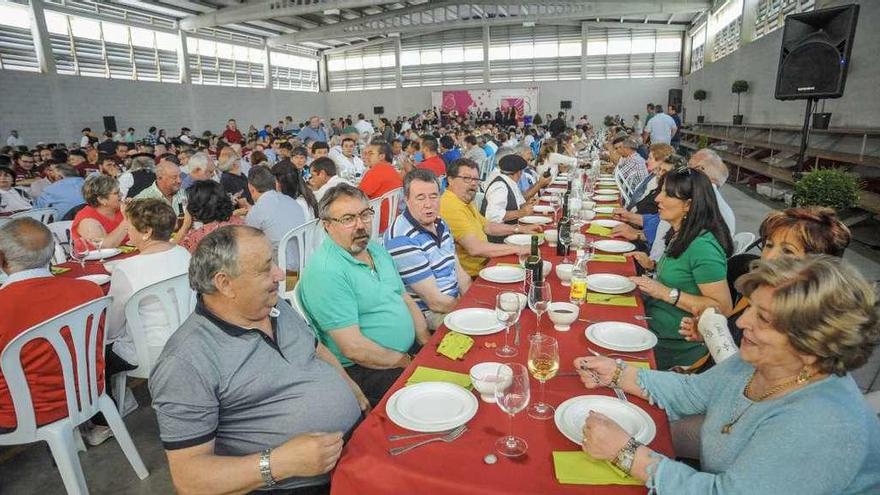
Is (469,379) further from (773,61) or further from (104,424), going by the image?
(773,61)

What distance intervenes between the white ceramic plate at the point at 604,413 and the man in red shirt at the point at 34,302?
201 cm

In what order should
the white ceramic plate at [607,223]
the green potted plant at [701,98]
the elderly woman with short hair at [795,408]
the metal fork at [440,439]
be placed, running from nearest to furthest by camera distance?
the elderly woman with short hair at [795,408] < the metal fork at [440,439] < the white ceramic plate at [607,223] < the green potted plant at [701,98]

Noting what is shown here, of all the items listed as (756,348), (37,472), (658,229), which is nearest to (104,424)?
(37,472)

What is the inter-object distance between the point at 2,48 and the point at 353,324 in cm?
1363

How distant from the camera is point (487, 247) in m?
3.15

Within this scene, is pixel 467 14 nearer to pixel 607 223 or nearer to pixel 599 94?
pixel 599 94

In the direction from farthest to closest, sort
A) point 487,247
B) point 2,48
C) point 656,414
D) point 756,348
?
point 2,48 < point 487,247 < point 656,414 < point 756,348

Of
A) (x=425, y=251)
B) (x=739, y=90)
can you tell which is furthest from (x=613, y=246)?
(x=739, y=90)

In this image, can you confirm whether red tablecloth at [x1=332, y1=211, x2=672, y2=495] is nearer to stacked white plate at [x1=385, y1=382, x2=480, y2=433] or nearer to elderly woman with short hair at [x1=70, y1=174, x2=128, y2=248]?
stacked white plate at [x1=385, y1=382, x2=480, y2=433]

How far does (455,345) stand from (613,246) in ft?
5.99

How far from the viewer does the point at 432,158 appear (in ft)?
21.3

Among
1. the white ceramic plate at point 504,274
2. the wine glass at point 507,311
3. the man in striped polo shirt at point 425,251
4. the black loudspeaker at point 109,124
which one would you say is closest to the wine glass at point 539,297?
the wine glass at point 507,311

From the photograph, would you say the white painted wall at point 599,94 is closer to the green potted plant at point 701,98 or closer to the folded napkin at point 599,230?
the green potted plant at point 701,98

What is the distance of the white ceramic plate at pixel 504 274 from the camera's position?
8.15ft
